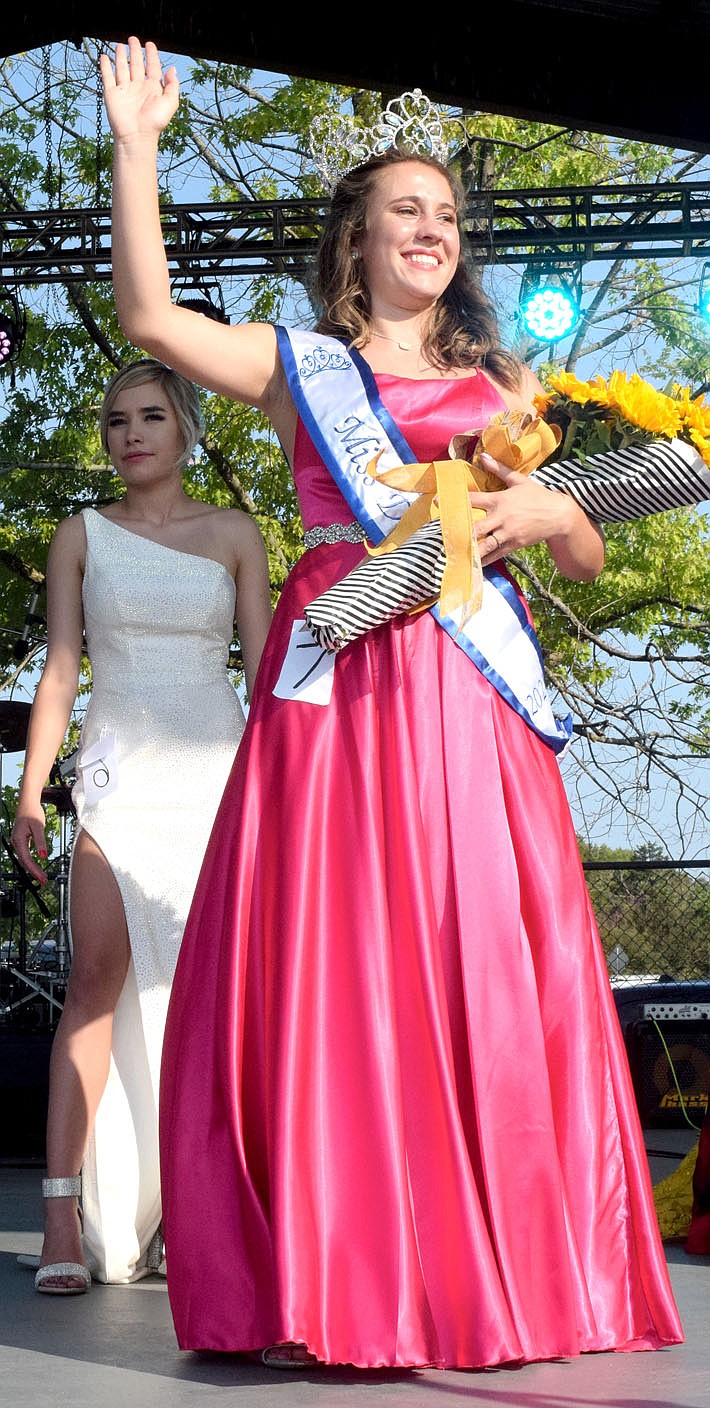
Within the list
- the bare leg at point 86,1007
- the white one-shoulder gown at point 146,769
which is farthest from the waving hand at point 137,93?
the bare leg at point 86,1007

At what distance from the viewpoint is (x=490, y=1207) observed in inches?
73.8

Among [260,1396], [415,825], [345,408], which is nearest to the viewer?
[260,1396]

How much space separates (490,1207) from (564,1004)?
281 millimetres

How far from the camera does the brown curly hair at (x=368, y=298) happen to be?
2373mm

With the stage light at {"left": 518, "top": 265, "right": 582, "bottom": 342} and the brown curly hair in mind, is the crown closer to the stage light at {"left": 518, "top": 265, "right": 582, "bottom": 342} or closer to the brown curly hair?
the brown curly hair

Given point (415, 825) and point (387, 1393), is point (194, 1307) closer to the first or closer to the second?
point (387, 1393)

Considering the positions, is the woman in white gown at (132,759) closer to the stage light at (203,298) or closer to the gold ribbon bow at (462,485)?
the gold ribbon bow at (462,485)

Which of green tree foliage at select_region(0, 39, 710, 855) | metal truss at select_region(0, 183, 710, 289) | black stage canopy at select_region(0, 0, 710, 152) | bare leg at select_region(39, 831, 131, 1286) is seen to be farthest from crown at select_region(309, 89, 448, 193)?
green tree foliage at select_region(0, 39, 710, 855)

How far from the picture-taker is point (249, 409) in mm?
13102

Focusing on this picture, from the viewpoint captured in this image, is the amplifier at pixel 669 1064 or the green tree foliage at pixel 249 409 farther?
the green tree foliage at pixel 249 409

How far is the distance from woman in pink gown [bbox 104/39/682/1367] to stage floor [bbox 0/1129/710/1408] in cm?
4

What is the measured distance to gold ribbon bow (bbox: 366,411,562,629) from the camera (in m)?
2.05

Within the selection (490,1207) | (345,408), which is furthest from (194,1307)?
(345,408)

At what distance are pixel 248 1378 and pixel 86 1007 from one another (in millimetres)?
1059
